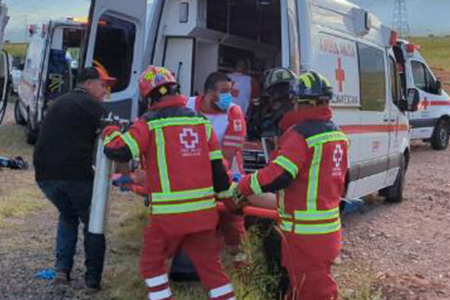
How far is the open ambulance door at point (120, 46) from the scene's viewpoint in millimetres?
6609

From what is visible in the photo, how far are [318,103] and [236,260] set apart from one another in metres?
1.51

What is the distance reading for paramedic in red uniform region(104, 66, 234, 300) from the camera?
4406mm

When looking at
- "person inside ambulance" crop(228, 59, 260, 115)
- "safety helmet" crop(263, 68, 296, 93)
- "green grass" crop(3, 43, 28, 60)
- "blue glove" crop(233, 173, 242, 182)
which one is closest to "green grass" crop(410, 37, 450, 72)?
"green grass" crop(3, 43, 28, 60)

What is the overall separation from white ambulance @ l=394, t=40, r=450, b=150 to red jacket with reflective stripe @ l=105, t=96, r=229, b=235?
39.0 feet

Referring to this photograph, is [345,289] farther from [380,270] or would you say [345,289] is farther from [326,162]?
[326,162]

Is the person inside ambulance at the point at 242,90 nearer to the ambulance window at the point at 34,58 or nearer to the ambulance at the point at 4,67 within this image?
the ambulance at the point at 4,67

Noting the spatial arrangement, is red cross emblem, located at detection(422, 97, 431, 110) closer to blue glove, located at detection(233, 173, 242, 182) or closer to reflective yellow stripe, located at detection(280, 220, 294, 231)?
blue glove, located at detection(233, 173, 242, 182)

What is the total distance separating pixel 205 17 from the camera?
7.26 m

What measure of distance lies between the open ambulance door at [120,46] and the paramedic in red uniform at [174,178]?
2226mm

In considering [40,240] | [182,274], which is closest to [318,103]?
[182,274]

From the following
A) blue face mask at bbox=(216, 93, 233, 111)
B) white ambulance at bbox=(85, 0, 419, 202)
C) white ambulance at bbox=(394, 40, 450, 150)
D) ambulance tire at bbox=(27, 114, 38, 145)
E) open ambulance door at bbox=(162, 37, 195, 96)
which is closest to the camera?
blue face mask at bbox=(216, 93, 233, 111)

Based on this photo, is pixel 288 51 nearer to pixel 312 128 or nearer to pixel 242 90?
pixel 242 90

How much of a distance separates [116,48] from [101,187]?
2.22 metres

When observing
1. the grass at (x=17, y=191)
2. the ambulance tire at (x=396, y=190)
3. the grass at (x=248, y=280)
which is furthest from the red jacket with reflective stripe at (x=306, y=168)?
the ambulance tire at (x=396, y=190)
